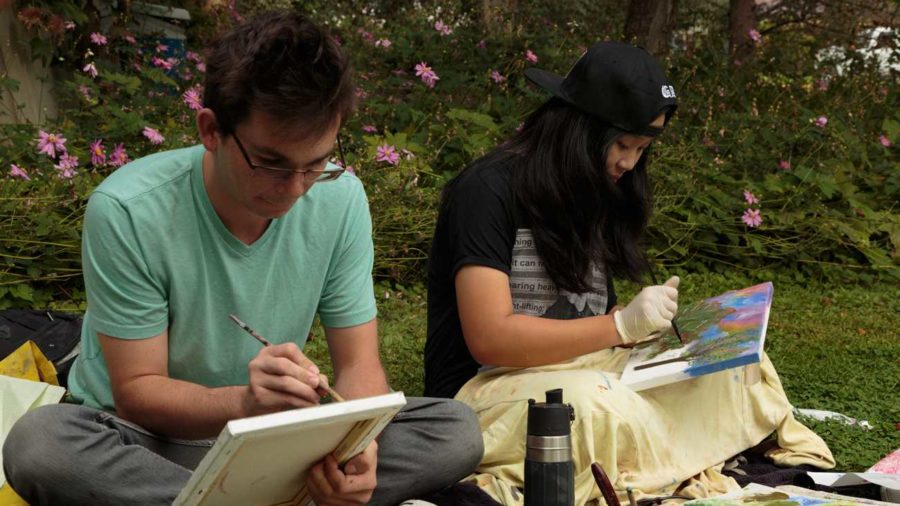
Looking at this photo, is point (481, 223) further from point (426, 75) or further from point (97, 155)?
point (426, 75)

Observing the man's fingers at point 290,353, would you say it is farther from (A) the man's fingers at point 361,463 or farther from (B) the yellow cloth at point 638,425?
(B) the yellow cloth at point 638,425

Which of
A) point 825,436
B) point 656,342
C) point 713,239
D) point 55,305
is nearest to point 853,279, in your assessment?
point 713,239

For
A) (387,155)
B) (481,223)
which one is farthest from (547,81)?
(387,155)

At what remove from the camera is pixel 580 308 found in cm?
320

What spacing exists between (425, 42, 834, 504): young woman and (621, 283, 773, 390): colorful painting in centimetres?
7

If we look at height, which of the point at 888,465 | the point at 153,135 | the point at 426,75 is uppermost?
the point at 426,75

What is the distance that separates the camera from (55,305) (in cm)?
441

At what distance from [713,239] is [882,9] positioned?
5.06 m

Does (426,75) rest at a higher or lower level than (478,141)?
higher

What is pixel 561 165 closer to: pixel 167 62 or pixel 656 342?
pixel 656 342

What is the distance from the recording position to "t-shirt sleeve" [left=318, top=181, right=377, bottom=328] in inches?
103

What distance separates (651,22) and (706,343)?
5369 millimetres

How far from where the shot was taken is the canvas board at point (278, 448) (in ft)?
5.93

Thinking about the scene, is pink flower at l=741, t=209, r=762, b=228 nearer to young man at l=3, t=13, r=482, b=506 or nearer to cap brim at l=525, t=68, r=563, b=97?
cap brim at l=525, t=68, r=563, b=97
